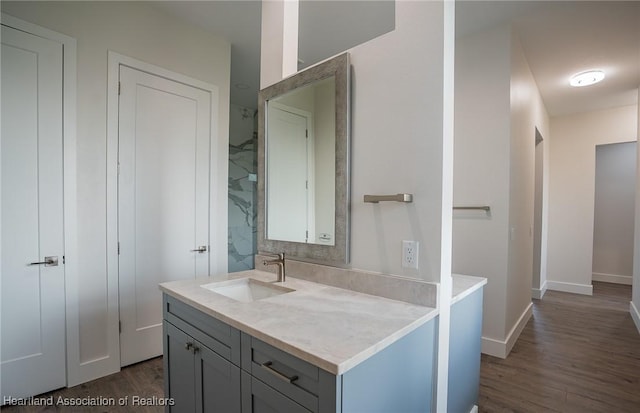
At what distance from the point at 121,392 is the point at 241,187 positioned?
138 inches

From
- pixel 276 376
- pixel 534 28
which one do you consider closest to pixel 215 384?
pixel 276 376

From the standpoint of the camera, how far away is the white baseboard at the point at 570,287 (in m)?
4.76


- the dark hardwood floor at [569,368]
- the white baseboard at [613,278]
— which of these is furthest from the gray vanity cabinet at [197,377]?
the white baseboard at [613,278]

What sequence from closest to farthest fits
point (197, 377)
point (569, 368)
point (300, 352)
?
point (300, 352)
point (197, 377)
point (569, 368)

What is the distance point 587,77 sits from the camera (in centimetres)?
350

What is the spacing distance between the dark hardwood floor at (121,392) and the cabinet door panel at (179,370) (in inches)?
20.1

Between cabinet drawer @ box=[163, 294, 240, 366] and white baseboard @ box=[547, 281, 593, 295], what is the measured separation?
5.59 metres

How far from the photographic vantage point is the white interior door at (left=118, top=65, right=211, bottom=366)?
2.43 m

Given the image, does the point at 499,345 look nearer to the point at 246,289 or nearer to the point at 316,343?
the point at 246,289

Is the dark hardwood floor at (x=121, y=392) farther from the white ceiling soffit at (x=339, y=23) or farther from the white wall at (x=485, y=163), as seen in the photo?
the white ceiling soffit at (x=339, y=23)

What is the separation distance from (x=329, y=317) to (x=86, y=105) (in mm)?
2248

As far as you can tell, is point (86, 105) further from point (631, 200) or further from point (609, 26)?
point (631, 200)

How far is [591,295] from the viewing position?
4.68 metres

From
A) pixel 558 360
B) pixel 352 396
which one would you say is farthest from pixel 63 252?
pixel 558 360
